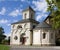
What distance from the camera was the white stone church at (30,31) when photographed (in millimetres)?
54656

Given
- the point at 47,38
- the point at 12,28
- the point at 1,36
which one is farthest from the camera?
the point at 1,36

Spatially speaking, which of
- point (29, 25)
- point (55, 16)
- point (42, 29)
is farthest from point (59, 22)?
point (29, 25)

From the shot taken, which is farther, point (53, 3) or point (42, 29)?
point (42, 29)

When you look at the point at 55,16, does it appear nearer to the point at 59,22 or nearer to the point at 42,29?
the point at 59,22

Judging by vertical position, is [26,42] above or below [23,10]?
below

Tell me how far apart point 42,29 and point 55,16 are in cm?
2719

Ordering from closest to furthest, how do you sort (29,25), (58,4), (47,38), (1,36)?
(58,4), (47,38), (29,25), (1,36)

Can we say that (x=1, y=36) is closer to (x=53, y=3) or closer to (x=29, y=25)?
(x=29, y=25)

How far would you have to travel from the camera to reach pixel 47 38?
54406 mm

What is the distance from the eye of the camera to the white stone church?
179 feet

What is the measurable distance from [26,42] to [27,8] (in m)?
12.7

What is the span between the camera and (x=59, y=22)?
26.4 meters

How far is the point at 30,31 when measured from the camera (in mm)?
58344

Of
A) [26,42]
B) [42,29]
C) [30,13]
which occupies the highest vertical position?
[30,13]
